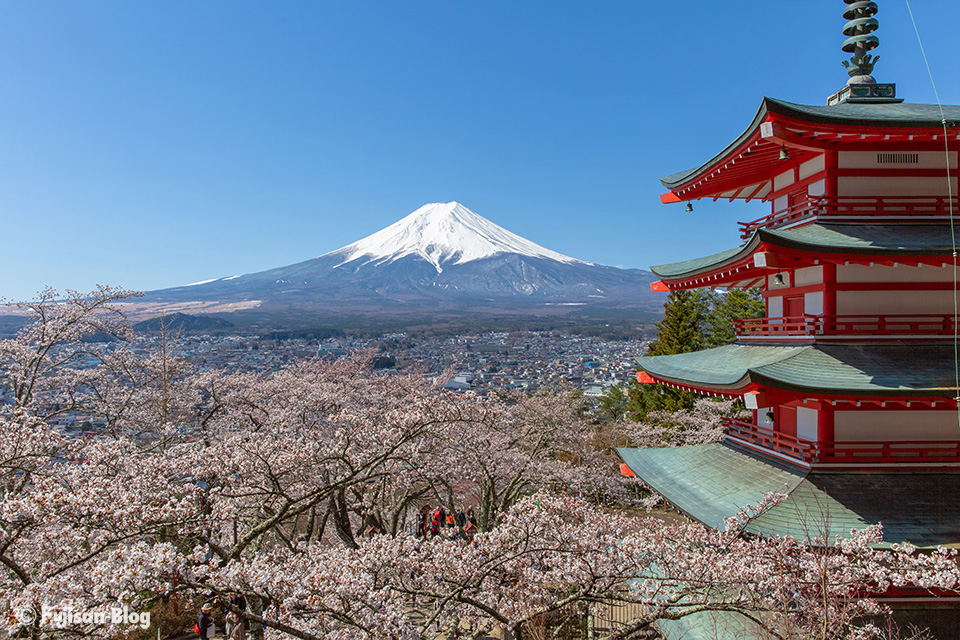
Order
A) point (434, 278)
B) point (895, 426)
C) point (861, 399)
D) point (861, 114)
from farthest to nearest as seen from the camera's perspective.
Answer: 1. point (434, 278)
2. point (861, 114)
3. point (895, 426)
4. point (861, 399)

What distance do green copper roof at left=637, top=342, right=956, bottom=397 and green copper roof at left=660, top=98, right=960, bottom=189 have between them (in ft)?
8.77

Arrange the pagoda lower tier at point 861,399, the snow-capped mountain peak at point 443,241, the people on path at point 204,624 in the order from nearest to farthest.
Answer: the pagoda lower tier at point 861,399 < the people on path at point 204,624 < the snow-capped mountain peak at point 443,241

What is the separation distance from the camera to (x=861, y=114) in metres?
5.96

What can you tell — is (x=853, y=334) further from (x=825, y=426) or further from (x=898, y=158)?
(x=898, y=158)

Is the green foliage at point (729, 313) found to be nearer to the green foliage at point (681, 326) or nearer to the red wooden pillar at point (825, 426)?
the green foliage at point (681, 326)

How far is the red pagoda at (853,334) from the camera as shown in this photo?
5.28 metres

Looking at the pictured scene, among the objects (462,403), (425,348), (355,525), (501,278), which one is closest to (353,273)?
(501,278)

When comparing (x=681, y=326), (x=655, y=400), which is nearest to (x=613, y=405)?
(x=655, y=400)

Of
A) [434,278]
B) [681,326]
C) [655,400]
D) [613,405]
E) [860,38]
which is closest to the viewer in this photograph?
[860,38]

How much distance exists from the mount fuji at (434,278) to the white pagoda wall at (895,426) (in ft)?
284

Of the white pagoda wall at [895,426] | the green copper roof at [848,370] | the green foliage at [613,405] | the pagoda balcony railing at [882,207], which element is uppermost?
the pagoda balcony railing at [882,207]

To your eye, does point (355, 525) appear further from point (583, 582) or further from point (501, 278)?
point (501, 278)

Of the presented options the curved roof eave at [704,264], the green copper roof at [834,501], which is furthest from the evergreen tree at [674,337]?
the green copper roof at [834,501]

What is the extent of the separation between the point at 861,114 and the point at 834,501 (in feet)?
16.0
